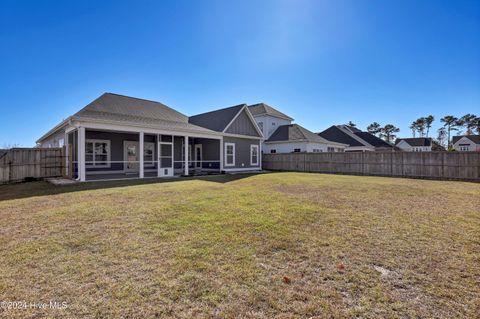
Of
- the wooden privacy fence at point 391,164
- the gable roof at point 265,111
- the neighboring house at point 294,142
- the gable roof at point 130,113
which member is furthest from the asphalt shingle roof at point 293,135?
the gable roof at point 130,113

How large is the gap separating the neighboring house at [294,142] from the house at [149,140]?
4569 millimetres

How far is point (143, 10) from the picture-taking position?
10.8m

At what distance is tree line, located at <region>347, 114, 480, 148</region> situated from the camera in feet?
189

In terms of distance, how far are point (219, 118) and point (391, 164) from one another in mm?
13869

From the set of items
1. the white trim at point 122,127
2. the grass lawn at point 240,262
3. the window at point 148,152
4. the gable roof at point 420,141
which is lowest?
the grass lawn at point 240,262

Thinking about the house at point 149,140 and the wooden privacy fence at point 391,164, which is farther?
the wooden privacy fence at point 391,164

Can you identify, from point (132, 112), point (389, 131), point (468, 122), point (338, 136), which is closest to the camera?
point (132, 112)

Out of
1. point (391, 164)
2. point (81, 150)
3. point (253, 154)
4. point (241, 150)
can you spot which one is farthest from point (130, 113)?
point (391, 164)

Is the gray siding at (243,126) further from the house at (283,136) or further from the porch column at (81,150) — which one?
the porch column at (81,150)

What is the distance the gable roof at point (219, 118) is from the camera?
1866 cm

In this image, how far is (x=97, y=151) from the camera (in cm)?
1538

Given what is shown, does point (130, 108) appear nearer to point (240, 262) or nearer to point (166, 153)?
point (166, 153)

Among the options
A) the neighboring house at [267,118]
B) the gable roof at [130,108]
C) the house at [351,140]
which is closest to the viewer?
the gable roof at [130,108]

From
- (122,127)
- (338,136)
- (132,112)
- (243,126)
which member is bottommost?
(122,127)
